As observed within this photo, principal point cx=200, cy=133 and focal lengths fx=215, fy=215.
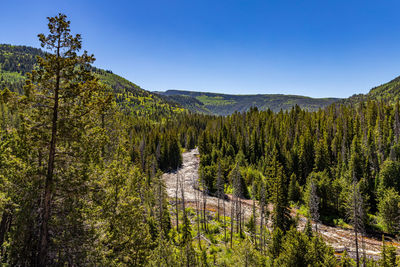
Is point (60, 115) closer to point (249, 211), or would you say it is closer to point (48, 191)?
point (48, 191)

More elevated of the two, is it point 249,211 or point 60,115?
point 60,115

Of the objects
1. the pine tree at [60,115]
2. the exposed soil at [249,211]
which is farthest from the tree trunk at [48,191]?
the exposed soil at [249,211]

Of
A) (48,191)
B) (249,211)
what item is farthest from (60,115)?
(249,211)

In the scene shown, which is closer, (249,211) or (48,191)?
(48,191)

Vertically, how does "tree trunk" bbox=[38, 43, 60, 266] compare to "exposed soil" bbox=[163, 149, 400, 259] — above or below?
above

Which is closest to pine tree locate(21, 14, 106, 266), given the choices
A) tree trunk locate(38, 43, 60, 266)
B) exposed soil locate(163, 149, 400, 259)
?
tree trunk locate(38, 43, 60, 266)

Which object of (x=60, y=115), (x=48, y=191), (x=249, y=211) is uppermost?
(x=60, y=115)

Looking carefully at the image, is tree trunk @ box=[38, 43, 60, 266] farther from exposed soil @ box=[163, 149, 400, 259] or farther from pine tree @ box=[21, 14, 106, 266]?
exposed soil @ box=[163, 149, 400, 259]

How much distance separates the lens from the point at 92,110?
10789 mm

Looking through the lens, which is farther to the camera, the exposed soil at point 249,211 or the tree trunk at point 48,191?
the exposed soil at point 249,211

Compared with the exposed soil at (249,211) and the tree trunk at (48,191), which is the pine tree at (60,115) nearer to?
the tree trunk at (48,191)

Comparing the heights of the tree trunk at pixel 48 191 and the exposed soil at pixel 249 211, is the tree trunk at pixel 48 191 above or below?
above

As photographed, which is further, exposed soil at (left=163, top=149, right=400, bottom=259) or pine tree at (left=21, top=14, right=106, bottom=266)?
exposed soil at (left=163, top=149, right=400, bottom=259)

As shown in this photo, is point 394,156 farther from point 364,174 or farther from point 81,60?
point 81,60
